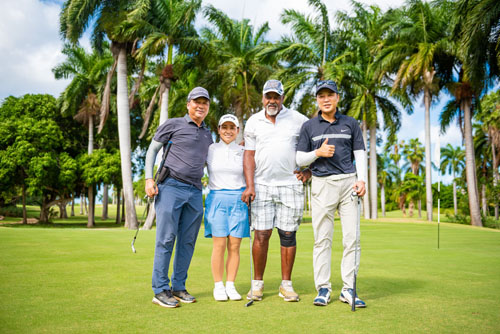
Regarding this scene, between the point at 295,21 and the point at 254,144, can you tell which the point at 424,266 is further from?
the point at 295,21

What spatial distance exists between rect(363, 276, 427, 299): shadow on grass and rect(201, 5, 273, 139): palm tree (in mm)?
19561

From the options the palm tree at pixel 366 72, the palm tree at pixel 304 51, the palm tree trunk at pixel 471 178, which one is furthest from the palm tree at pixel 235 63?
the palm tree trunk at pixel 471 178

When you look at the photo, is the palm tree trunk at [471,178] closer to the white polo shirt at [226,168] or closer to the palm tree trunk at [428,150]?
the palm tree trunk at [428,150]

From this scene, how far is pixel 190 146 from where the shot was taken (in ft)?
15.6

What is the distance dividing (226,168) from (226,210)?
49 cm

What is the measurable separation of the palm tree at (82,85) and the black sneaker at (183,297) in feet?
92.6

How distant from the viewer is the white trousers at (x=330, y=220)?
4.58 m

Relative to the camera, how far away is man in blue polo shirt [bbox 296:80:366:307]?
460 centimetres

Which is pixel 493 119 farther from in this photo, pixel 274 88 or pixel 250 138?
pixel 250 138

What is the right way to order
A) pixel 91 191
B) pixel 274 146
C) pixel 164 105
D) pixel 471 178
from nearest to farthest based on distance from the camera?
pixel 274 146 < pixel 164 105 < pixel 471 178 < pixel 91 191

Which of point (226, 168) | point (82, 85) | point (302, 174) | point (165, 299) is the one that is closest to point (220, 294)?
point (165, 299)

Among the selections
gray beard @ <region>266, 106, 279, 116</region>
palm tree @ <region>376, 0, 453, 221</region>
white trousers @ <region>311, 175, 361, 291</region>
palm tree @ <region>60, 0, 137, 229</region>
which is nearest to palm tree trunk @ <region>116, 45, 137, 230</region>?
palm tree @ <region>60, 0, 137, 229</region>

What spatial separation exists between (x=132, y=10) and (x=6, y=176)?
14182mm

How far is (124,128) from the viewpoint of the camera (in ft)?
75.4
